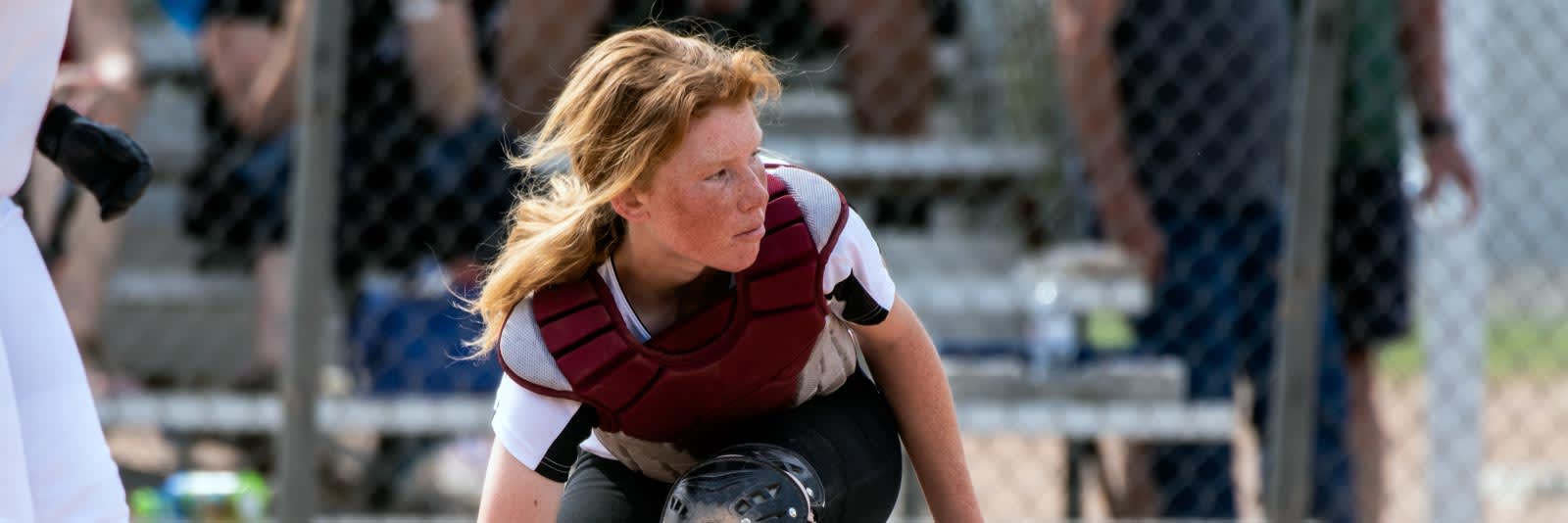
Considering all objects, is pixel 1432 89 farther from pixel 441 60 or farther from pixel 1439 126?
pixel 441 60

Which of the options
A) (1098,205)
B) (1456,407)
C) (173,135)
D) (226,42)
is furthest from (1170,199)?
(173,135)

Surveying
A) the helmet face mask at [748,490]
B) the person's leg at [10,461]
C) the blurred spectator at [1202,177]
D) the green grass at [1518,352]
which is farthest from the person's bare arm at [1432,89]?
the green grass at [1518,352]

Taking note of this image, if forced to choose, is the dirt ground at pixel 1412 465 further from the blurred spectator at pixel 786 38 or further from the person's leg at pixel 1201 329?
the blurred spectator at pixel 786 38

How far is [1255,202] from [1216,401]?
0.46 m

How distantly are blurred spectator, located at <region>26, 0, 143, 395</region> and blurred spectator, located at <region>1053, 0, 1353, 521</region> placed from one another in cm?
202

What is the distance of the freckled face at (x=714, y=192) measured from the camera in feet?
6.11

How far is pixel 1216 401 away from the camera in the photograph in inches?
148

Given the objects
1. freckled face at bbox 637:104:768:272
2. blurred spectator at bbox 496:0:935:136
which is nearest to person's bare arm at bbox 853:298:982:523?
freckled face at bbox 637:104:768:272

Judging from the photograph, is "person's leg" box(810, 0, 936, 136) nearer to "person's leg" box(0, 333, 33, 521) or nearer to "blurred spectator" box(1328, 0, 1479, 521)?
"blurred spectator" box(1328, 0, 1479, 521)

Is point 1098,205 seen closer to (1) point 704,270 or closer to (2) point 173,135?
(1) point 704,270

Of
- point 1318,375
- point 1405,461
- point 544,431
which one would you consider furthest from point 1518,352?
point 544,431

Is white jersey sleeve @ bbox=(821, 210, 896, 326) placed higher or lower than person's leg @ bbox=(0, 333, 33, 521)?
higher

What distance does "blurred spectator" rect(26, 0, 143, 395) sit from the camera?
276 cm

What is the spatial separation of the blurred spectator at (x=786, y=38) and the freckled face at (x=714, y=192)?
1.74 m
